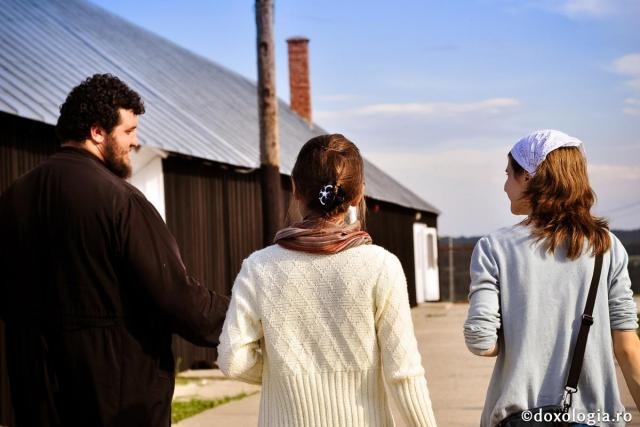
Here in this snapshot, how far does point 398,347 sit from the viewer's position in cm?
333

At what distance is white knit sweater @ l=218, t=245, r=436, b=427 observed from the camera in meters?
3.35

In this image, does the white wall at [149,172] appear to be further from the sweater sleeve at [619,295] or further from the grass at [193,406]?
the sweater sleeve at [619,295]

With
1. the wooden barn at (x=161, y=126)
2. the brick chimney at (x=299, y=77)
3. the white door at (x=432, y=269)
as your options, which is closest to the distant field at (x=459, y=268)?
the white door at (x=432, y=269)

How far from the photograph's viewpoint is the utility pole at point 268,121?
12.5m

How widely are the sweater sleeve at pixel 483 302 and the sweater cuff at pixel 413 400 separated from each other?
22 centimetres

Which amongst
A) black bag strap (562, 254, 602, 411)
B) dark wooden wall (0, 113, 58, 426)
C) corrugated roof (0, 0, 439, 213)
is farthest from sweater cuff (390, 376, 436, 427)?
corrugated roof (0, 0, 439, 213)

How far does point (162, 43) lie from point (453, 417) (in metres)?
17.0

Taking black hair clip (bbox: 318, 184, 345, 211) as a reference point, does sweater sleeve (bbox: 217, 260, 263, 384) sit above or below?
below

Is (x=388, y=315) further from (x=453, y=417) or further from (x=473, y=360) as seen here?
(x=473, y=360)

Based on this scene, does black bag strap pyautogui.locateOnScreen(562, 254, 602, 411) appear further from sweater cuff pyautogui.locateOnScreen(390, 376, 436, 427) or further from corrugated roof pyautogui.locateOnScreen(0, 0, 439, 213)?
corrugated roof pyautogui.locateOnScreen(0, 0, 439, 213)

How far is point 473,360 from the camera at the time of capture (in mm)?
13414

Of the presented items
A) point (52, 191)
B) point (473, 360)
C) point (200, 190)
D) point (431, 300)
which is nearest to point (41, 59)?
point (200, 190)

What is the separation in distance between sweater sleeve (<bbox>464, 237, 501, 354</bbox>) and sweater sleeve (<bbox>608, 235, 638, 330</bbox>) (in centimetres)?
37

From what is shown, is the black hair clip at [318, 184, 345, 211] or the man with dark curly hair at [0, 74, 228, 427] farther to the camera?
the man with dark curly hair at [0, 74, 228, 427]
